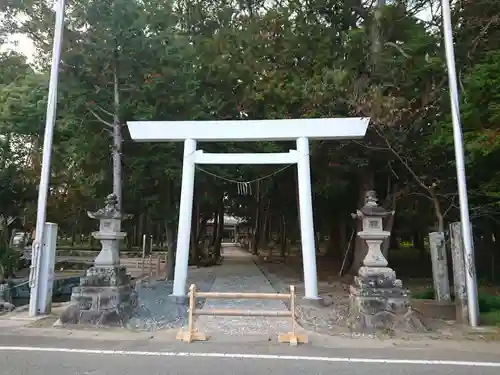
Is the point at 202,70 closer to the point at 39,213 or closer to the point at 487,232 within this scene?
the point at 39,213

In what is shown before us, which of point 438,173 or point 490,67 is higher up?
point 490,67

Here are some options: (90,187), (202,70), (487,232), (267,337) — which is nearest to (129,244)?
(90,187)

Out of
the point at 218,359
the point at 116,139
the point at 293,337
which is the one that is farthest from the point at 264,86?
the point at 218,359

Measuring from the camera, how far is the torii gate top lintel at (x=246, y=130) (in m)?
10.5

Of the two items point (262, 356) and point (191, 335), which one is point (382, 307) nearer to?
point (262, 356)

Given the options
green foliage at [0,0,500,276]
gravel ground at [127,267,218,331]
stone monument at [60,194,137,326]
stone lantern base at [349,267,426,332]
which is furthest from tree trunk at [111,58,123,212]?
stone lantern base at [349,267,426,332]

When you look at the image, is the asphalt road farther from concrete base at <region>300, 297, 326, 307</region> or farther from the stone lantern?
concrete base at <region>300, 297, 326, 307</region>

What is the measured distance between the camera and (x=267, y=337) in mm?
7250

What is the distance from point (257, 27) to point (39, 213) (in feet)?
31.6

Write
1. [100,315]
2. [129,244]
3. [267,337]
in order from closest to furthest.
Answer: [267,337] → [100,315] → [129,244]

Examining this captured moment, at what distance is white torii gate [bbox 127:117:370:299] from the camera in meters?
10.4

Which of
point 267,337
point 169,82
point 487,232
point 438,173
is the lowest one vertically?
point 267,337

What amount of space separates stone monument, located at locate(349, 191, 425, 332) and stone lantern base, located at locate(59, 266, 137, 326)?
178 inches

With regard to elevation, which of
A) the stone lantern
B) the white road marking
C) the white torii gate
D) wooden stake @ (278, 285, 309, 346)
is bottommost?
the white road marking
